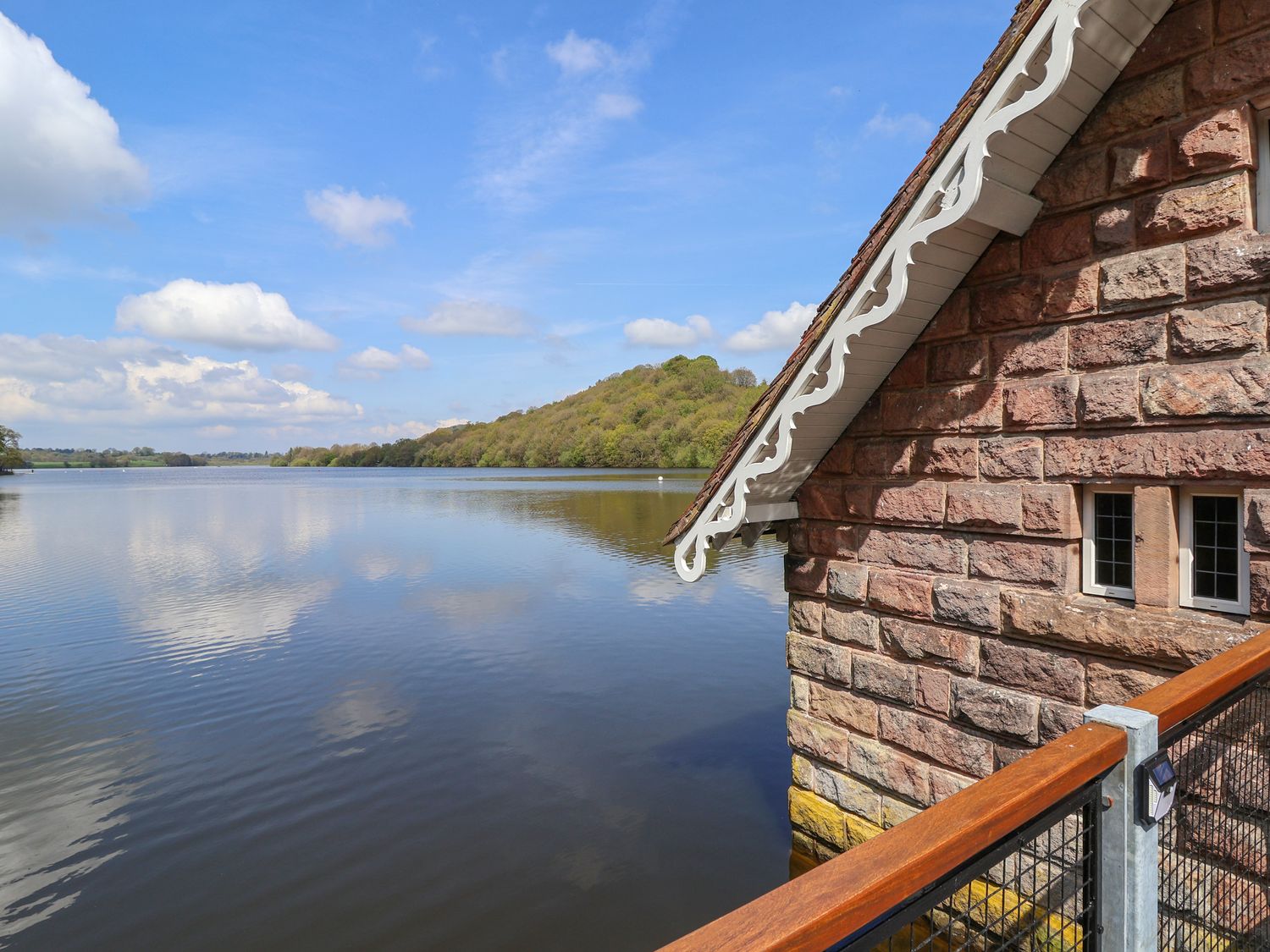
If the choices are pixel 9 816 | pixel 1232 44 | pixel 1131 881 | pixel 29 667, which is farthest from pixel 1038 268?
pixel 29 667

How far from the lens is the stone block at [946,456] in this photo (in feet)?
16.0

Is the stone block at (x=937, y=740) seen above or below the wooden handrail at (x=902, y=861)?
below

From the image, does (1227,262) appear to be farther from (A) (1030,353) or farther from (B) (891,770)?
(B) (891,770)

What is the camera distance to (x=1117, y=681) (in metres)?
4.21

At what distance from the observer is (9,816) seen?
921 centimetres

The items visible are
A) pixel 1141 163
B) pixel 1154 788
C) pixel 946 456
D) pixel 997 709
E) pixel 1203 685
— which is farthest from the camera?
pixel 946 456

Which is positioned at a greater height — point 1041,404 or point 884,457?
point 1041,404

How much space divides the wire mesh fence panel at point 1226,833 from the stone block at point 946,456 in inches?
74.0

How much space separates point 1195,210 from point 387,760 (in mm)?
10842

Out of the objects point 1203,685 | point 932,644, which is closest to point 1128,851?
point 1203,685

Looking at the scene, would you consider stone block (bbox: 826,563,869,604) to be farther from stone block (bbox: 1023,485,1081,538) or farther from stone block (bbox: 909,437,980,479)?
stone block (bbox: 1023,485,1081,538)

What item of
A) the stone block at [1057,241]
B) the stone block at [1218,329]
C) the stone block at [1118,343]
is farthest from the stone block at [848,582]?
the stone block at [1218,329]

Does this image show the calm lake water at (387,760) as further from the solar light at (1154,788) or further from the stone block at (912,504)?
the solar light at (1154,788)

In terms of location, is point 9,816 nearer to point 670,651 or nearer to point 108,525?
point 670,651
